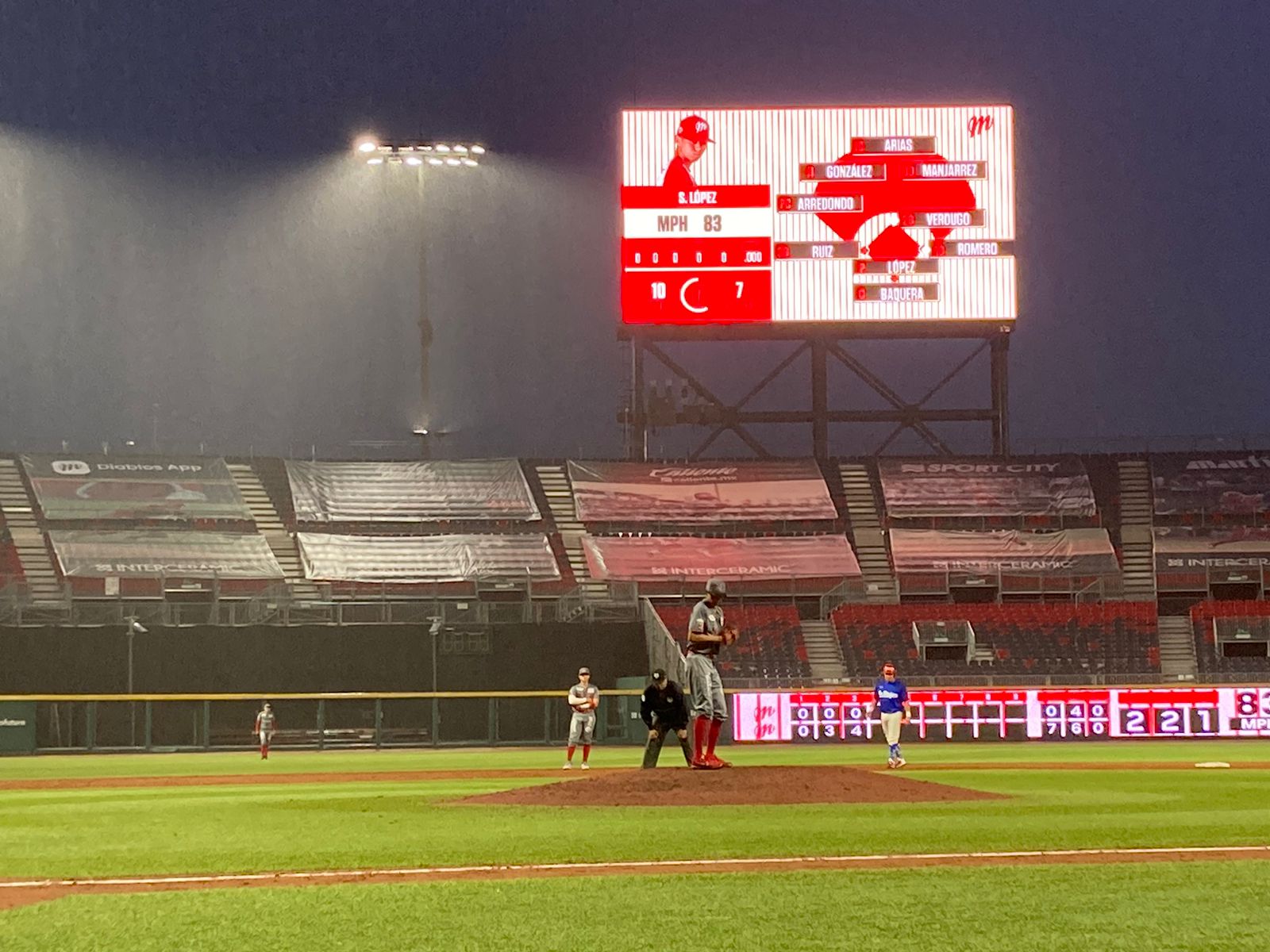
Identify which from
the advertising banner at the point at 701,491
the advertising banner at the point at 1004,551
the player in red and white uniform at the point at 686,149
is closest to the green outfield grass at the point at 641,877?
the advertising banner at the point at 1004,551

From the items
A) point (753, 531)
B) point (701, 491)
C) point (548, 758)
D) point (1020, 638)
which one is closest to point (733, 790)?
point (548, 758)

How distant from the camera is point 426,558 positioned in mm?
47188

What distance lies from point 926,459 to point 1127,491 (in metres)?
6.05

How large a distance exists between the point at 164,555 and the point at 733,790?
109 ft

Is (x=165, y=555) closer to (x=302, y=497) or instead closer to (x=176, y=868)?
(x=302, y=497)

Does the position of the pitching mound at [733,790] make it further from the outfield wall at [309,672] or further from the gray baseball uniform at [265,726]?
the outfield wall at [309,672]

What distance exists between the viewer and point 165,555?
45406mm

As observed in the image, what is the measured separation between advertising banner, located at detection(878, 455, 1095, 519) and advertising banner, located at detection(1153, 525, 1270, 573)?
2.66m

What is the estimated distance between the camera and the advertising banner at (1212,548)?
47562 millimetres

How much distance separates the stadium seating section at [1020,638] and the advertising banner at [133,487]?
17713mm

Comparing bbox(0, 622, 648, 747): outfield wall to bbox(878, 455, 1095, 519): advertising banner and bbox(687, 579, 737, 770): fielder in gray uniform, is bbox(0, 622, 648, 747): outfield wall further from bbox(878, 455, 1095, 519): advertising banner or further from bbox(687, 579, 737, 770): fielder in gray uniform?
Answer: bbox(687, 579, 737, 770): fielder in gray uniform

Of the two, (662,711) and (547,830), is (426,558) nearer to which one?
(662,711)

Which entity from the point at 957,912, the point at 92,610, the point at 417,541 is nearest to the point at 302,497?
the point at 417,541

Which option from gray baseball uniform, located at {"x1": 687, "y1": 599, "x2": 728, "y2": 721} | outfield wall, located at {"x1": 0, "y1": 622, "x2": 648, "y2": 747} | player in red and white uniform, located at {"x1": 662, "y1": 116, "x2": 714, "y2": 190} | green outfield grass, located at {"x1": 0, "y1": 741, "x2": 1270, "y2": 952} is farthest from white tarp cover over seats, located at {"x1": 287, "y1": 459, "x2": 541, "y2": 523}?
gray baseball uniform, located at {"x1": 687, "y1": 599, "x2": 728, "y2": 721}
